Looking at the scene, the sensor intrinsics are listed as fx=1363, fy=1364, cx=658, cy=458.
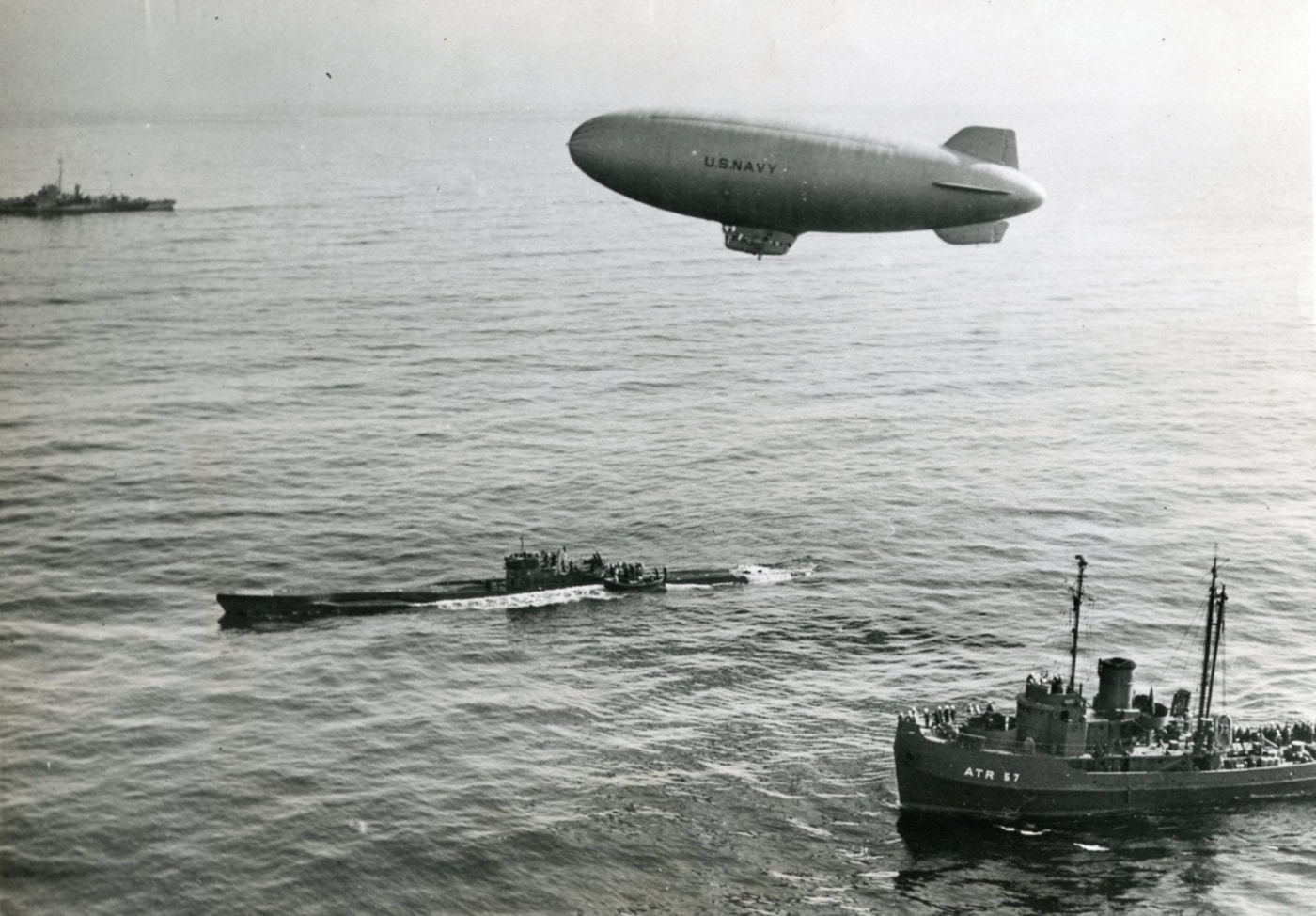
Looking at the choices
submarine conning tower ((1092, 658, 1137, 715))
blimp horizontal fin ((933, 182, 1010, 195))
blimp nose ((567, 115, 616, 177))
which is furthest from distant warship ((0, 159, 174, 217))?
submarine conning tower ((1092, 658, 1137, 715))

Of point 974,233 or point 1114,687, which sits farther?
point 1114,687

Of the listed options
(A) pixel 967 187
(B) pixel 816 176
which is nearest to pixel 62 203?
(B) pixel 816 176

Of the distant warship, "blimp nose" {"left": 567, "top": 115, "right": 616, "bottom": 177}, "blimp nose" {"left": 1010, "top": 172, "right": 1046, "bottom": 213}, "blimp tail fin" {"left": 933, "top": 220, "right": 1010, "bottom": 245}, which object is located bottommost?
"blimp tail fin" {"left": 933, "top": 220, "right": 1010, "bottom": 245}

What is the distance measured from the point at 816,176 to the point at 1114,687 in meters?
36.9

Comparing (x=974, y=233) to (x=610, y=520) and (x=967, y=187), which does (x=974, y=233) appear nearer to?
(x=967, y=187)

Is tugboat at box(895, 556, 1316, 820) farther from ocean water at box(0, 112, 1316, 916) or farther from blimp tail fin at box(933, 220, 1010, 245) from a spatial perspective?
blimp tail fin at box(933, 220, 1010, 245)

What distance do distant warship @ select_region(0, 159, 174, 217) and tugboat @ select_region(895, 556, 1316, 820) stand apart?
97.6m

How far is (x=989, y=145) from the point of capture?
56938 millimetres

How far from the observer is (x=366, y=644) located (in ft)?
298

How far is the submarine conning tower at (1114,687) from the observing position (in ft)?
249

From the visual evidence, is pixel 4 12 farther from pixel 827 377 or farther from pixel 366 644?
pixel 827 377

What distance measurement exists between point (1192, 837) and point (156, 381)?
3372 inches

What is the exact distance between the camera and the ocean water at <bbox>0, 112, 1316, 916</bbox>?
66938mm

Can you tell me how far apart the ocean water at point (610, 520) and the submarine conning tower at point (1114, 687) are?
6636 mm
